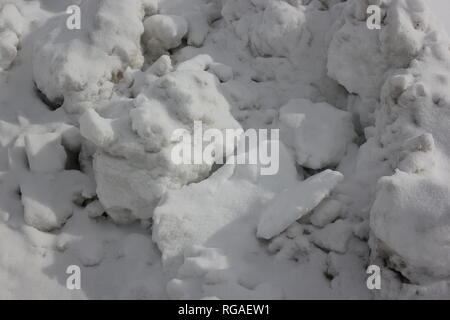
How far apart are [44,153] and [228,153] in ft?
3.72

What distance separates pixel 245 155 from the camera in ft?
11.0

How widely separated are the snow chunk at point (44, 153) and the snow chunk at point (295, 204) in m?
1.34

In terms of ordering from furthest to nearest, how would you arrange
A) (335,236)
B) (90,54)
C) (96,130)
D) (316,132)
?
(90,54)
(316,132)
(96,130)
(335,236)

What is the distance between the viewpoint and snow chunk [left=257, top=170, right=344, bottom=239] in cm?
295

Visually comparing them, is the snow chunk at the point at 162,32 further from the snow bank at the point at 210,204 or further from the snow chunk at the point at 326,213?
the snow chunk at the point at 326,213

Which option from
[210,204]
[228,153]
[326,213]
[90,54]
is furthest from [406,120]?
[90,54]

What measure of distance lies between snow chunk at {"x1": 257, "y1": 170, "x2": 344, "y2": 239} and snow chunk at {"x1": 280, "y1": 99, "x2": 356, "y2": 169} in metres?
0.29

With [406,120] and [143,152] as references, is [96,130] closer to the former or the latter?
[143,152]

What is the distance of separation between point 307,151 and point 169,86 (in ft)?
3.05

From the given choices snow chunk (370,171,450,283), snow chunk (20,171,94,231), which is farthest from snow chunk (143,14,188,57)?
snow chunk (370,171,450,283)

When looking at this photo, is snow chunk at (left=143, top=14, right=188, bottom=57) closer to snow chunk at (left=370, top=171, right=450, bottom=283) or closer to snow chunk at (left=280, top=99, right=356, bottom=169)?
A: snow chunk at (left=280, top=99, right=356, bottom=169)

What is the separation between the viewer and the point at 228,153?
3.37 meters
